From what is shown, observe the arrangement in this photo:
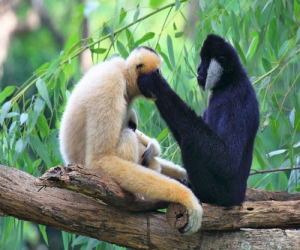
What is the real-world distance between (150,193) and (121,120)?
0.55m

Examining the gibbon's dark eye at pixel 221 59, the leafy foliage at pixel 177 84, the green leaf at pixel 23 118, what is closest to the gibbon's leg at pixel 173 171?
the leafy foliage at pixel 177 84

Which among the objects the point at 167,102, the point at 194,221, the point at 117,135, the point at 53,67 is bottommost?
the point at 194,221

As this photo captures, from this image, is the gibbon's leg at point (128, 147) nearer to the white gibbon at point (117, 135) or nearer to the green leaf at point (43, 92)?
the white gibbon at point (117, 135)

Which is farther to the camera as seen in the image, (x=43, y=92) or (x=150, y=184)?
(x=43, y=92)

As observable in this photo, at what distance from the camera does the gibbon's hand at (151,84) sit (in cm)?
377

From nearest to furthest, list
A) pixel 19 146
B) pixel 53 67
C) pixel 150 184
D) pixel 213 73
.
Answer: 1. pixel 150 184
2. pixel 213 73
3. pixel 19 146
4. pixel 53 67

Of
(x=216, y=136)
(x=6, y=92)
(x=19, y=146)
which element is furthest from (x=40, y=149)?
(x=216, y=136)

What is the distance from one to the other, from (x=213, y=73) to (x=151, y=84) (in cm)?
70

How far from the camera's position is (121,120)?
11.7ft

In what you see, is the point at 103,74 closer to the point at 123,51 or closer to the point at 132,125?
the point at 132,125

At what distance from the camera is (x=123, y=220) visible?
3.50 metres

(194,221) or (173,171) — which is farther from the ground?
(173,171)

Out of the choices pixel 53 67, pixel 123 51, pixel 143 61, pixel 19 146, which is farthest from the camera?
pixel 123 51

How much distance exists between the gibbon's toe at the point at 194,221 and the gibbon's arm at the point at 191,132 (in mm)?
462
